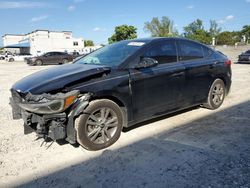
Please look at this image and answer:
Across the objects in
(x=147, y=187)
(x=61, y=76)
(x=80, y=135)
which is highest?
(x=61, y=76)

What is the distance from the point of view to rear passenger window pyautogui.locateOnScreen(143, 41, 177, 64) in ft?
15.9

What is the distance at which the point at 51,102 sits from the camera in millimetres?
3660

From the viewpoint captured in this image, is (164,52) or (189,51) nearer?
(164,52)

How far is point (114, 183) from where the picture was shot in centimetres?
322

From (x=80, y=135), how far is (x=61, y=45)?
63.3 m

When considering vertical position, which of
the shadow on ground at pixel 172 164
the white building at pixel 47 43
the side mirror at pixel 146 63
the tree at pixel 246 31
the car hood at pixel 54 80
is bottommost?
the shadow on ground at pixel 172 164

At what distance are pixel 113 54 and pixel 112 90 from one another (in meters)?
1.05

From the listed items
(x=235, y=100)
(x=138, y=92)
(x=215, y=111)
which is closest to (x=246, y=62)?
(x=235, y=100)

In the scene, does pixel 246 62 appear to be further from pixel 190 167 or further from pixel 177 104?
pixel 190 167

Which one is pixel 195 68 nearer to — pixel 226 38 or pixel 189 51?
pixel 189 51

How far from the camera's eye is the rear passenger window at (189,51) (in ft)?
17.5

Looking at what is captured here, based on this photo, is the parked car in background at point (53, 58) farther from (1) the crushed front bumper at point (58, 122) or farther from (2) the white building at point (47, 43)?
(1) the crushed front bumper at point (58, 122)

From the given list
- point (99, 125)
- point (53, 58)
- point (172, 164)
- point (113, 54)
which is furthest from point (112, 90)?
point (53, 58)

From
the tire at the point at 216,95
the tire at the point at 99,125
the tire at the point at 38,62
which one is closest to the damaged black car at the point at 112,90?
the tire at the point at 99,125
